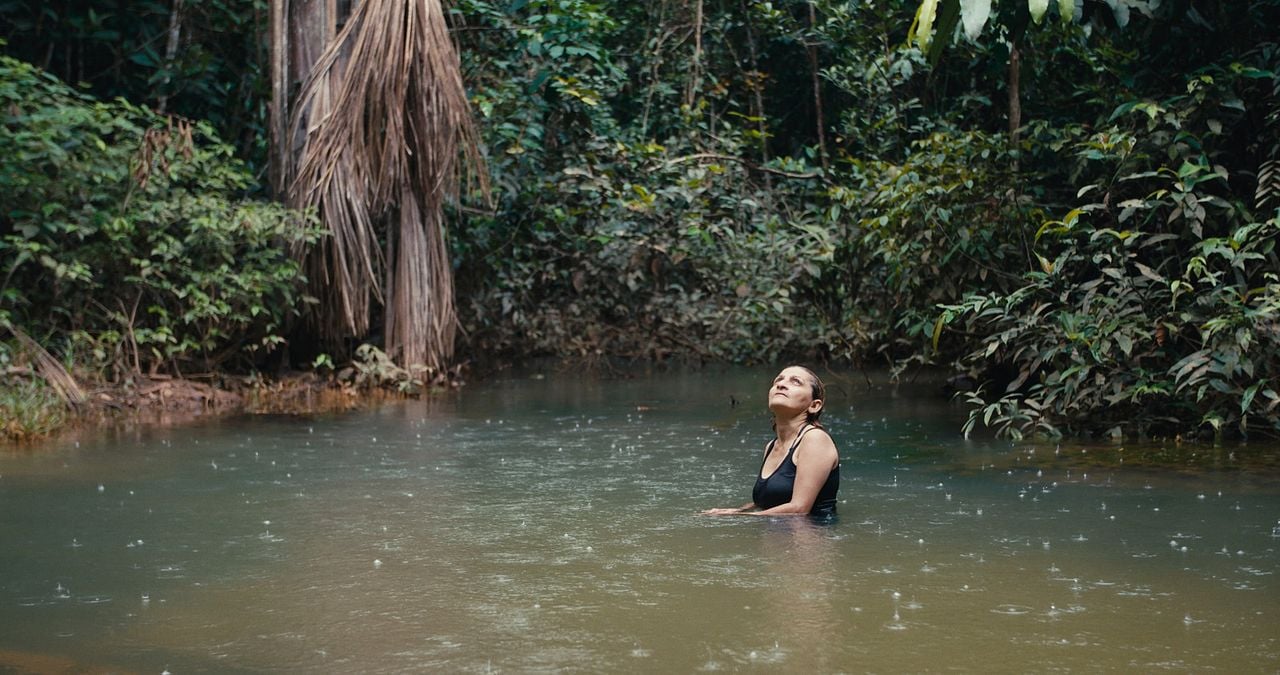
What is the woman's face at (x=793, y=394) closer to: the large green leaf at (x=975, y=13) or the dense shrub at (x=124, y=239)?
the large green leaf at (x=975, y=13)

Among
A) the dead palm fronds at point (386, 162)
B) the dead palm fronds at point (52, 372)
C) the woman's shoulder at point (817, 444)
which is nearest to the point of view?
the woman's shoulder at point (817, 444)

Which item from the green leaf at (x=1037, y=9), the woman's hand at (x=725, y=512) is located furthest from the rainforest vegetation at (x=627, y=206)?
the woman's hand at (x=725, y=512)

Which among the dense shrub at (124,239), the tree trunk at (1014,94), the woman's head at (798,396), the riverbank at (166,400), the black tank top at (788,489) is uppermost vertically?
the tree trunk at (1014,94)

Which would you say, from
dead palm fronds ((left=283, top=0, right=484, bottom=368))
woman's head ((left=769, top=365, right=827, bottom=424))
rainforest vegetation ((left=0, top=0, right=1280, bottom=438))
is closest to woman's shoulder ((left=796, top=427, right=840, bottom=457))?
woman's head ((left=769, top=365, right=827, bottom=424))

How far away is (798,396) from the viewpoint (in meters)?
6.94

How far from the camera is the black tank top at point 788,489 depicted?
6938 mm

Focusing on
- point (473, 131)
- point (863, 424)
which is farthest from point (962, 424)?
point (473, 131)

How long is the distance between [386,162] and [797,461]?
7.24 meters

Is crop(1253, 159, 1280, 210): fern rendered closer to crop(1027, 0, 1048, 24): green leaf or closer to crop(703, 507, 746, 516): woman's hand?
crop(703, 507, 746, 516): woman's hand

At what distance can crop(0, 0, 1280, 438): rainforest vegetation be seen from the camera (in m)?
9.74

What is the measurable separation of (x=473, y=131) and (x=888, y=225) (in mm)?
4232

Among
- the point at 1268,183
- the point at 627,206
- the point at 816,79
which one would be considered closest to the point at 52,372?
the point at 627,206

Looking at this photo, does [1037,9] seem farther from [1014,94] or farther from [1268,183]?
[1014,94]

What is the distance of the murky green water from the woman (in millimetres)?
185
